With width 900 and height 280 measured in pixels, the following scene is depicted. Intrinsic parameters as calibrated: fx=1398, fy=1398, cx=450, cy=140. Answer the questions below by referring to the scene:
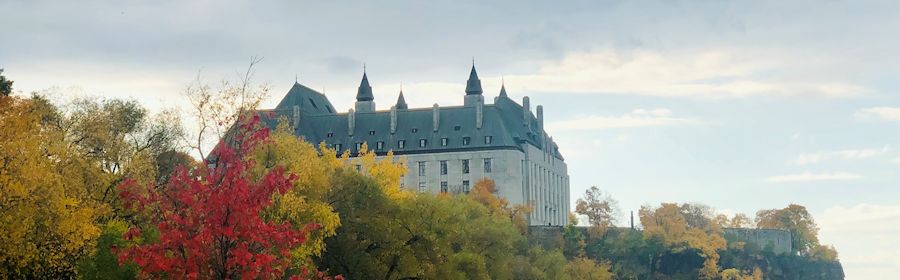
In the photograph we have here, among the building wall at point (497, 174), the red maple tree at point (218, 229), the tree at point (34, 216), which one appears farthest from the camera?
the building wall at point (497, 174)

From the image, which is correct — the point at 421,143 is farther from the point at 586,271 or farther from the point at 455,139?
the point at 586,271

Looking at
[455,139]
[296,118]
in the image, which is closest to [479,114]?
[455,139]

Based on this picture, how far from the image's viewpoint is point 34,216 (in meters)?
58.2

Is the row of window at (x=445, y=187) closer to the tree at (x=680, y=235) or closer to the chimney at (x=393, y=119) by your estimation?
the chimney at (x=393, y=119)

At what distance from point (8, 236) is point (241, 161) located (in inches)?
920

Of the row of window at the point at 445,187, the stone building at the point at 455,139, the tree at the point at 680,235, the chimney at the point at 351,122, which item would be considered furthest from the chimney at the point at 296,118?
the tree at the point at 680,235

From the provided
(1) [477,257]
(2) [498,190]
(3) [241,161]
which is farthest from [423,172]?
(3) [241,161]

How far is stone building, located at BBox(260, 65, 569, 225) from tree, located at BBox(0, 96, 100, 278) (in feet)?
402

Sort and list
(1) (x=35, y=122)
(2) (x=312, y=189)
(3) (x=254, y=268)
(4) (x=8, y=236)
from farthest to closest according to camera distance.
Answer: (2) (x=312, y=189) < (1) (x=35, y=122) < (4) (x=8, y=236) < (3) (x=254, y=268)

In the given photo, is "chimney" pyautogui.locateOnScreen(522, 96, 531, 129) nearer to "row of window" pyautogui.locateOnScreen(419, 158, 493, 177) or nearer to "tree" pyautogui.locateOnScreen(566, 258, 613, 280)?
"row of window" pyautogui.locateOnScreen(419, 158, 493, 177)

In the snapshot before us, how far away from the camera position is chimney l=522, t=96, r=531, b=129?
639 ft

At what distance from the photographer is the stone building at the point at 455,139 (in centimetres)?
18600

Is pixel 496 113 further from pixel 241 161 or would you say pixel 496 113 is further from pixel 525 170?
pixel 241 161

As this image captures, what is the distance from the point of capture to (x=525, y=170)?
188 m
